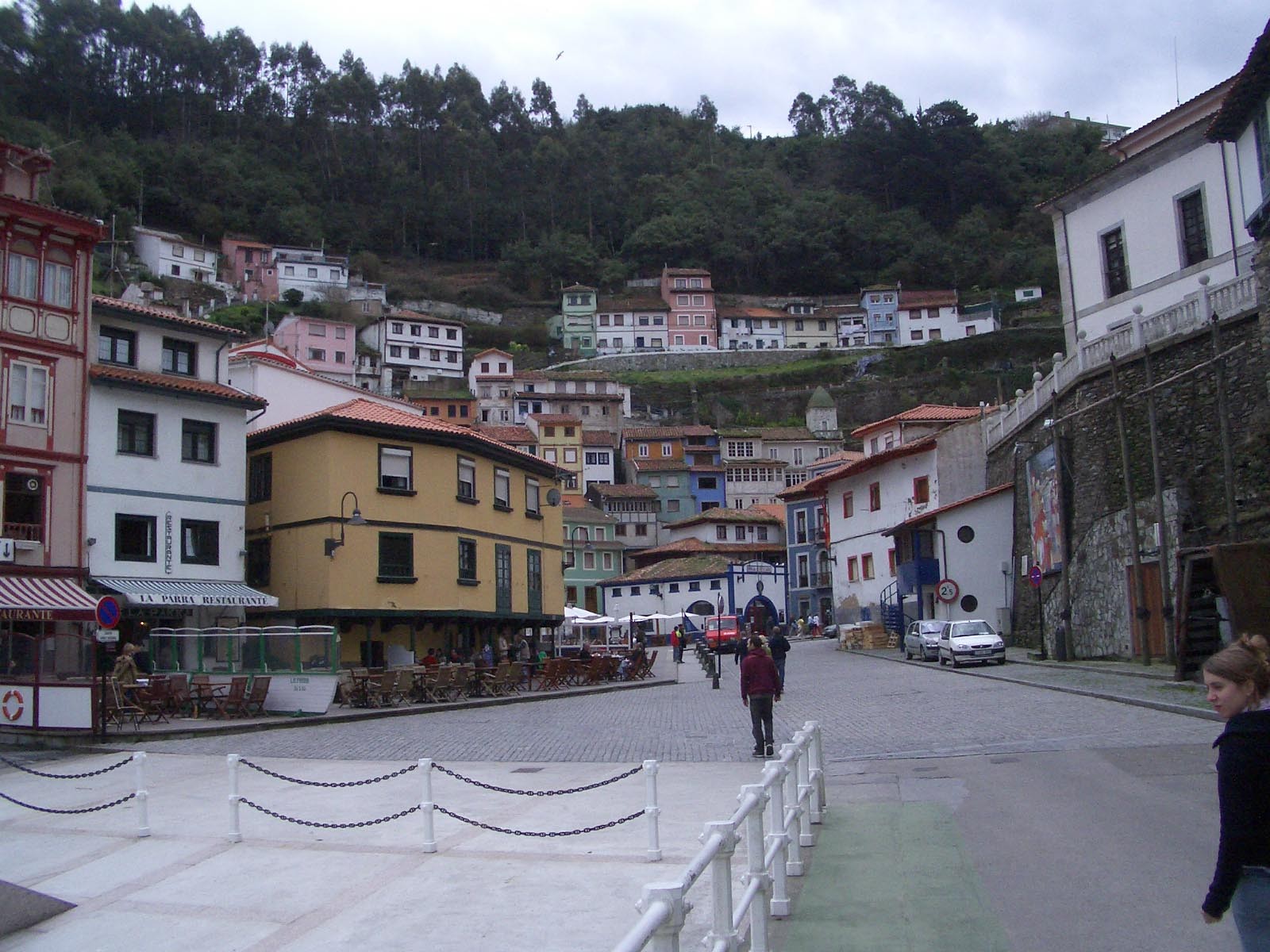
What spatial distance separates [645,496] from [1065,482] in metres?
57.2

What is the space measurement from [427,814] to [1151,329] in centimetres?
2393

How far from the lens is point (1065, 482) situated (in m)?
32.8

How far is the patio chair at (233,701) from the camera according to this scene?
23.6 meters

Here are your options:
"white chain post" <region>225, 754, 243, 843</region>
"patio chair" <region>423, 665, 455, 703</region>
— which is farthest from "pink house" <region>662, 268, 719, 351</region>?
"white chain post" <region>225, 754, 243, 843</region>

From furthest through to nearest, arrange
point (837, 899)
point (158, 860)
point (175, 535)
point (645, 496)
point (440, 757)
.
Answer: point (645, 496)
point (175, 535)
point (440, 757)
point (158, 860)
point (837, 899)

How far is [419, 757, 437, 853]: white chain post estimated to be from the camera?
10.6 metres

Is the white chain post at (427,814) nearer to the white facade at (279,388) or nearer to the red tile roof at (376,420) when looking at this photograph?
the red tile roof at (376,420)

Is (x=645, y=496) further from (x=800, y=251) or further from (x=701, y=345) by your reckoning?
(x=800, y=251)

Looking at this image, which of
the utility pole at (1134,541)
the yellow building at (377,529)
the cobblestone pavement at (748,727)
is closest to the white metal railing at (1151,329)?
the utility pole at (1134,541)

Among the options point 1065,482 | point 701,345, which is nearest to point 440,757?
point 1065,482

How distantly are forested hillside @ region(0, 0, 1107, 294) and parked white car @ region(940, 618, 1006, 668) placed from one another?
10593cm

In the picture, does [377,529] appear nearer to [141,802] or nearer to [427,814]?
[141,802]

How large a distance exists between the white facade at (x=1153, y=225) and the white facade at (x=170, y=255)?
9000 centimetres

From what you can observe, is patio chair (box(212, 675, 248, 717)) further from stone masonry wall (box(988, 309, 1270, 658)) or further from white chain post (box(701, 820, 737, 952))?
stone masonry wall (box(988, 309, 1270, 658))
